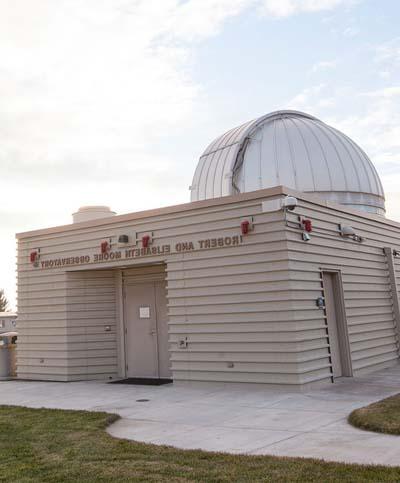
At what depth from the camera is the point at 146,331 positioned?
474 inches

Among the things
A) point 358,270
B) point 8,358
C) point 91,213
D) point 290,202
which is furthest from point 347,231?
point 8,358

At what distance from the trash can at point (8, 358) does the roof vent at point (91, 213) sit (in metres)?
3.64

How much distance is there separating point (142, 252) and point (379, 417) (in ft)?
21.2

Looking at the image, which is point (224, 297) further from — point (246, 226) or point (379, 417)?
point (379, 417)

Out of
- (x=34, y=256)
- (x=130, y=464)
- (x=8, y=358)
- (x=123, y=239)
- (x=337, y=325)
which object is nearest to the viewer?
(x=130, y=464)

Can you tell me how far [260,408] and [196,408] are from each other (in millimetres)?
974

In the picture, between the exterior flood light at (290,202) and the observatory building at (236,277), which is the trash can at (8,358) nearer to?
the observatory building at (236,277)

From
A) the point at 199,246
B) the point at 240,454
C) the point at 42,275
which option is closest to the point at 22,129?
the point at 42,275

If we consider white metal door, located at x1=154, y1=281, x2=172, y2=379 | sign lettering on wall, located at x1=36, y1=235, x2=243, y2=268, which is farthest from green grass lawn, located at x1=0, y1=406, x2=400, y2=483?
white metal door, located at x1=154, y1=281, x2=172, y2=379

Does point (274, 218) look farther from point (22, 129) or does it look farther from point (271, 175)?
point (22, 129)

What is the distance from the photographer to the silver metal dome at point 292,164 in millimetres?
13367

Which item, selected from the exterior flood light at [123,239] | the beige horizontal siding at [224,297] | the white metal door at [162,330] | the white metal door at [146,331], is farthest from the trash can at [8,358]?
the exterior flood light at [123,239]

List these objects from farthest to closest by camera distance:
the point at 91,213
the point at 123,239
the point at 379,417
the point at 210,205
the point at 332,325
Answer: the point at 91,213
the point at 123,239
the point at 332,325
the point at 210,205
the point at 379,417

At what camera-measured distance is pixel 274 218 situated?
31.3 feet
